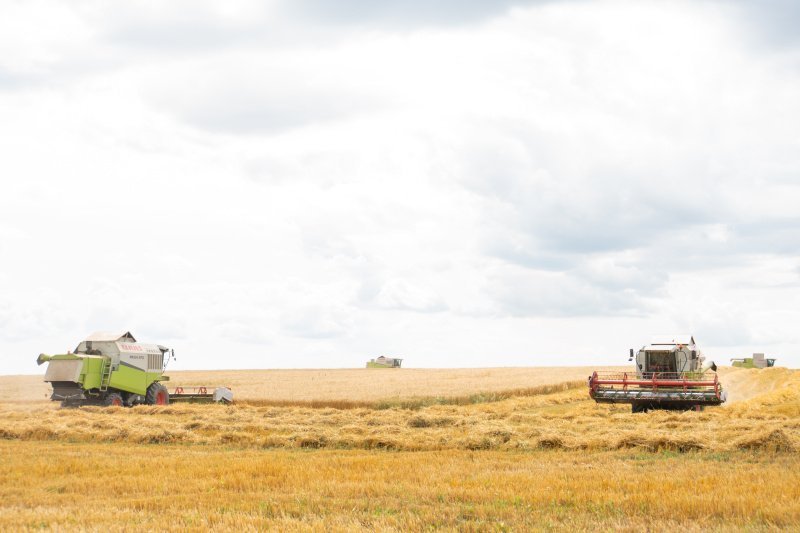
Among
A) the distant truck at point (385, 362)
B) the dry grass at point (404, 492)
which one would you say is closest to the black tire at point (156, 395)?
the dry grass at point (404, 492)

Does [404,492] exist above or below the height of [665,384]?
below

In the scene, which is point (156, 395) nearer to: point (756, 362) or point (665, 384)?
point (665, 384)

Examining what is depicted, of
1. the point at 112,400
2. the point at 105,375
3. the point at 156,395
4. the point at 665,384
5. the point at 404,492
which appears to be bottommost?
the point at 404,492

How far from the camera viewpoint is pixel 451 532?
759 cm

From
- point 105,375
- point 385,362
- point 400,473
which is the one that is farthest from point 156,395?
point 385,362

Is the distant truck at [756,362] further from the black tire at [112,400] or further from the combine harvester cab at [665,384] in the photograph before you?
the black tire at [112,400]

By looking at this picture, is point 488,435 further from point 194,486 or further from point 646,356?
point 646,356

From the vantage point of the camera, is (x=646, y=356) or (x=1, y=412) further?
(x=646, y=356)

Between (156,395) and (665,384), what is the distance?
21430 mm

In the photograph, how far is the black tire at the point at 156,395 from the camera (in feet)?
107

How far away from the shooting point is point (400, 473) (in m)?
11.7

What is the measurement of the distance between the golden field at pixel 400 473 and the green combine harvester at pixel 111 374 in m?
7.09

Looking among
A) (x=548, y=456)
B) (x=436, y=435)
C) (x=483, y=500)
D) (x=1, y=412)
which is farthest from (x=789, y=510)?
(x=1, y=412)

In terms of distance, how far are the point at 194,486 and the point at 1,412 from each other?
20213 mm
